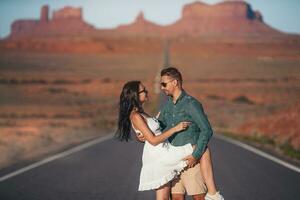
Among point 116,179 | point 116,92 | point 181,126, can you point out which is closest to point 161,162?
point 181,126

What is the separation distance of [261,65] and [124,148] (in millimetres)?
101572

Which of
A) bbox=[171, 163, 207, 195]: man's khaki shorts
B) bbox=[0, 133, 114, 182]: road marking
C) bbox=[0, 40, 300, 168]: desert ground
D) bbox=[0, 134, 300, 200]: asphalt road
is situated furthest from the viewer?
bbox=[0, 40, 300, 168]: desert ground

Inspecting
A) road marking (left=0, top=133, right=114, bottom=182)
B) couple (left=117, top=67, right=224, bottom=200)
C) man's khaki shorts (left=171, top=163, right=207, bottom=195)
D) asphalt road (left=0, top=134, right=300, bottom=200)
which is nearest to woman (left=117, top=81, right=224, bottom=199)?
couple (left=117, top=67, right=224, bottom=200)

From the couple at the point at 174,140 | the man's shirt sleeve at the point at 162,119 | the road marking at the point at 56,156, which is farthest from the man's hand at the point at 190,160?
the road marking at the point at 56,156

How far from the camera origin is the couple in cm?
606

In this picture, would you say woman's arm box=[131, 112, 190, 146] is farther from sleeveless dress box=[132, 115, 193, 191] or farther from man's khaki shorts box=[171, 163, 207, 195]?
man's khaki shorts box=[171, 163, 207, 195]

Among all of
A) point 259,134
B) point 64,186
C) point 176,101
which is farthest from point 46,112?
point 176,101

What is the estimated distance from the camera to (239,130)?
1192 inches

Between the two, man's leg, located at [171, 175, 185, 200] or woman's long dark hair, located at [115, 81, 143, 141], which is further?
man's leg, located at [171, 175, 185, 200]

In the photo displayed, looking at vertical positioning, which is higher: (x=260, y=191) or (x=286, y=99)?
(x=260, y=191)

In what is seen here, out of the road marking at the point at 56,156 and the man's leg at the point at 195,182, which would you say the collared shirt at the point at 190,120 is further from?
the road marking at the point at 56,156

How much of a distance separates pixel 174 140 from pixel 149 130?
0.83 feet

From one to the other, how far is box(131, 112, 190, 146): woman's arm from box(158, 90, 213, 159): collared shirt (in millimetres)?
115

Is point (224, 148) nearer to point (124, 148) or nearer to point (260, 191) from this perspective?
point (124, 148)
